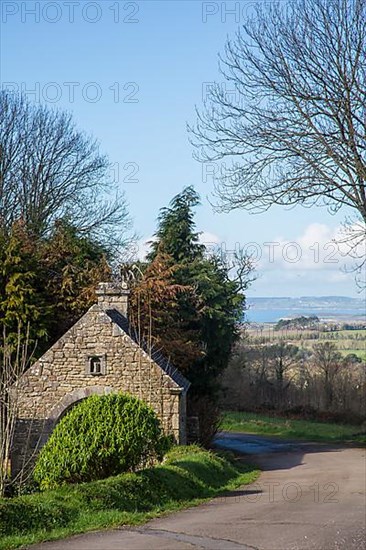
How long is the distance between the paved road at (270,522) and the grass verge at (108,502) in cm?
37

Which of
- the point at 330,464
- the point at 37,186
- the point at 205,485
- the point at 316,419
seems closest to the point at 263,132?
the point at 205,485

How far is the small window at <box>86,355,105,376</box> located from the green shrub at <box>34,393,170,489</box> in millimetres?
5302

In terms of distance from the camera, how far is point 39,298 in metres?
23.1

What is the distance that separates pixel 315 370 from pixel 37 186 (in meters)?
27.3

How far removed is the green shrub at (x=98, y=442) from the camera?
13953 millimetres

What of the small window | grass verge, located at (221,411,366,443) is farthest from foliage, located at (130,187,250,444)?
grass verge, located at (221,411,366,443)

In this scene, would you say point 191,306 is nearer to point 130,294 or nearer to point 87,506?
point 130,294

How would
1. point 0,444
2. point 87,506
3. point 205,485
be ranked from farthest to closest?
point 205,485
point 0,444
point 87,506

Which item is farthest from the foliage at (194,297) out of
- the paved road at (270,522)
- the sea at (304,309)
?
the sea at (304,309)

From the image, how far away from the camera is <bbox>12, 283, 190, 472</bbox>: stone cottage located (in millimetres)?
20266

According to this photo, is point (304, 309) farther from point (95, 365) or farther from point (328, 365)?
point (95, 365)

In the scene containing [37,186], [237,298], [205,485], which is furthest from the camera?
[37,186]

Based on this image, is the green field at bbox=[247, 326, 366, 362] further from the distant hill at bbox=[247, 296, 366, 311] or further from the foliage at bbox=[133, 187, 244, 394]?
the foliage at bbox=[133, 187, 244, 394]

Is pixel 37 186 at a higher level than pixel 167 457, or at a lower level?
higher
